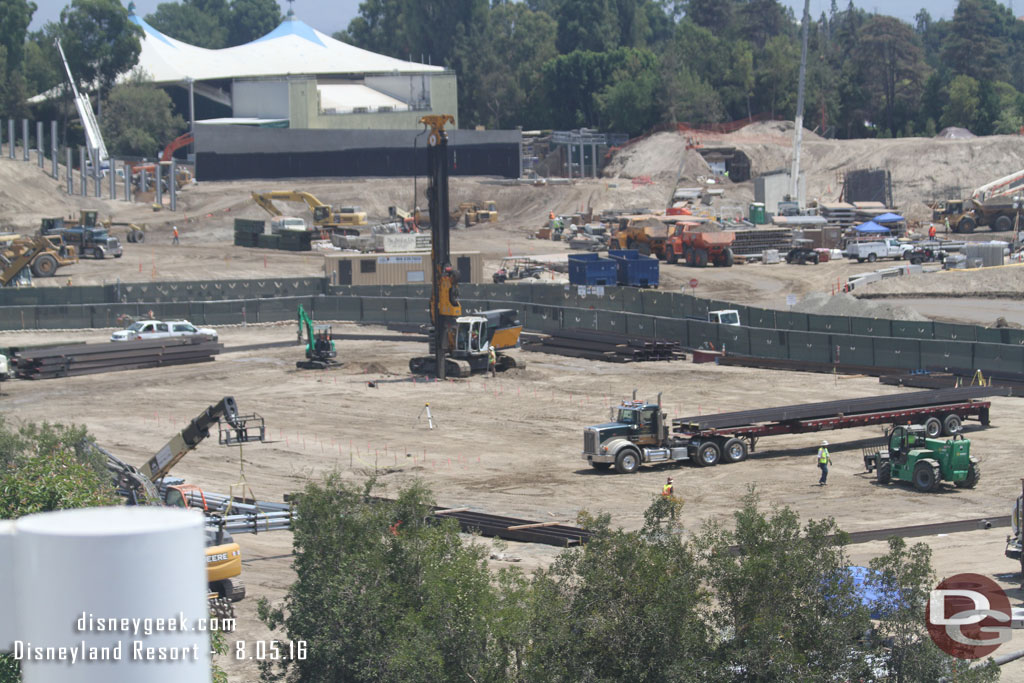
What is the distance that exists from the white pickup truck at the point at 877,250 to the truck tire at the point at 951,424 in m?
39.2

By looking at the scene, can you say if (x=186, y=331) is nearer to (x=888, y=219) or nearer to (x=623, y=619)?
(x=623, y=619)

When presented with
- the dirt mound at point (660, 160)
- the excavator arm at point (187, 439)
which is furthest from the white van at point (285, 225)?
the excavator arm at point (187, 439)

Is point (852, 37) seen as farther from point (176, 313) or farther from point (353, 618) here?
point (353, 618)

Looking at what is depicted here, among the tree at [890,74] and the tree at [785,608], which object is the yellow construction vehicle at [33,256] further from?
the tree at [890,74]

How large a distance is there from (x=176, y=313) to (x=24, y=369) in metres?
12.2

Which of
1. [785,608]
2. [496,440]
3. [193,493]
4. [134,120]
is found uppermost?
[134,120]

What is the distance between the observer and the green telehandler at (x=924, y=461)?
26797mm

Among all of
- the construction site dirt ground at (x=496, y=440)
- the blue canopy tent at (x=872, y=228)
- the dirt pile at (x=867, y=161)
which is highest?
the dirt pile at (x=867, y=161)

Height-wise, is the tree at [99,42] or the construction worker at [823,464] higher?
the tree at [99,42]

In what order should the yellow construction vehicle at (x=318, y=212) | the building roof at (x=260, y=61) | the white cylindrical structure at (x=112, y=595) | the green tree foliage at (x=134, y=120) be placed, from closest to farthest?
1. the white cylindrical structure at (x=112, y=595)
2. the yellow construction vehicle at (x=318, y=212)
3. the green tree foliage at (x=134, y=120)
4. the building roof at (x=260, y=61)

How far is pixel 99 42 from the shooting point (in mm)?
124062

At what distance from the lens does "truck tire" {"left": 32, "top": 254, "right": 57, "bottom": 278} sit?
64812 mm

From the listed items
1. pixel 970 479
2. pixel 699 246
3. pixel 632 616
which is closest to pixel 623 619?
pixel 632 616

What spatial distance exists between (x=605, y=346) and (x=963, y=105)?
7955 centimetres
